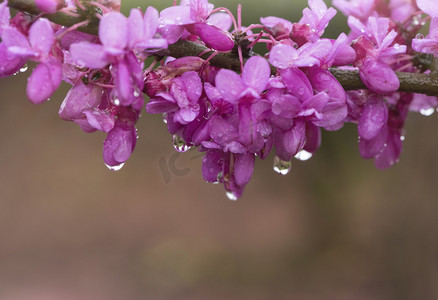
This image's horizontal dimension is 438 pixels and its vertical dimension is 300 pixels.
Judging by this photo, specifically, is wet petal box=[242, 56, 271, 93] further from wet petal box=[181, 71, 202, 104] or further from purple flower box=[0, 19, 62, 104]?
purple flower box=[0, 19, 62, 104]

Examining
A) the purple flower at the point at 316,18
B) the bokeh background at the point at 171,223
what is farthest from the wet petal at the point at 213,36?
the bokeh background at the point at 171,223

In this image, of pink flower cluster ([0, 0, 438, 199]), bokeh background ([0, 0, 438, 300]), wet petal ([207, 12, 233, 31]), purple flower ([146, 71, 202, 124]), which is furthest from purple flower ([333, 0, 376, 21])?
bokeh background ([0, 0, 438, 300])

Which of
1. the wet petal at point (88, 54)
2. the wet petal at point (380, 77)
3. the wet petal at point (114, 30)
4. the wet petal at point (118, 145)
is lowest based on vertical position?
the wet petal at point (118, 145)

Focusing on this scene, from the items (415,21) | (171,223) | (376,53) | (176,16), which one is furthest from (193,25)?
(171,223)

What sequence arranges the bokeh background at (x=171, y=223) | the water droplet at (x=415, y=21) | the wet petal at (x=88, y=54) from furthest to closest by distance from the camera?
the bokeh background at (x=171, y=223)
the water droplet at (x=415, y=21)
the wet petal at (x=88, y=54)

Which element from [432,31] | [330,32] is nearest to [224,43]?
[432,31]

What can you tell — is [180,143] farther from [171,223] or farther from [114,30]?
[171,223]

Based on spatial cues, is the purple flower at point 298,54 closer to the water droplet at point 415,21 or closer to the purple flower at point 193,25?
the purple flower at point 193,25
